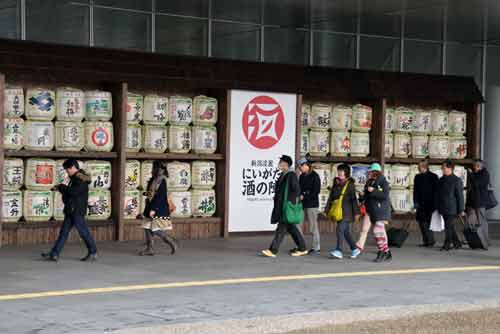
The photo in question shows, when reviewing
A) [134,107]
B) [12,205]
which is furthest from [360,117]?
[12,205]

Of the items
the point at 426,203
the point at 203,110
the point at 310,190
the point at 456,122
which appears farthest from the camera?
the point at 456,122

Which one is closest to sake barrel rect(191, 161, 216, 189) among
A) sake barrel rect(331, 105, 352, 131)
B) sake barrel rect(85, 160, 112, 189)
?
sake barrel rect(85, 160, 112, 189)

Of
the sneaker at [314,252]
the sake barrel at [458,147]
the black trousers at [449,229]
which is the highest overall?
the sake barrel at [458,147]

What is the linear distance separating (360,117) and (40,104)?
7.82 m

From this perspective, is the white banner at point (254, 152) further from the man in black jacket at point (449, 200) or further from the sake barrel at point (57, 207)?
the man in black jacket at point (449, 200)

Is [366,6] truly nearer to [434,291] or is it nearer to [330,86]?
[330,86]

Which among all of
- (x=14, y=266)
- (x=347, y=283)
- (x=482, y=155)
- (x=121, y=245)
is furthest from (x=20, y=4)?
(x=482, y=155)

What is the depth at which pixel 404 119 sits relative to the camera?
2555 cm

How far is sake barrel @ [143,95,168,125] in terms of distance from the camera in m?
21.7

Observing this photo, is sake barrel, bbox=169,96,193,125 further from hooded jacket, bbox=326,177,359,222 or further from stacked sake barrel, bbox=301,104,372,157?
hooded jacket, bbox=326,177,359,222

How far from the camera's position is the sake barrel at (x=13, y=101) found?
784 inches

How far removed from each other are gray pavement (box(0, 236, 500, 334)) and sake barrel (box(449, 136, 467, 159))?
20.4ft

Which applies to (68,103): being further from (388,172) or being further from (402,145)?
(402,145)

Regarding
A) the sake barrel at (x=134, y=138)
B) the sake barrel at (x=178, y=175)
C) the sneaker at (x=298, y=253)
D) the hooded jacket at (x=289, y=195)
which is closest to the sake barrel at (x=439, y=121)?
the sake barrel at (x=178, y=175)
